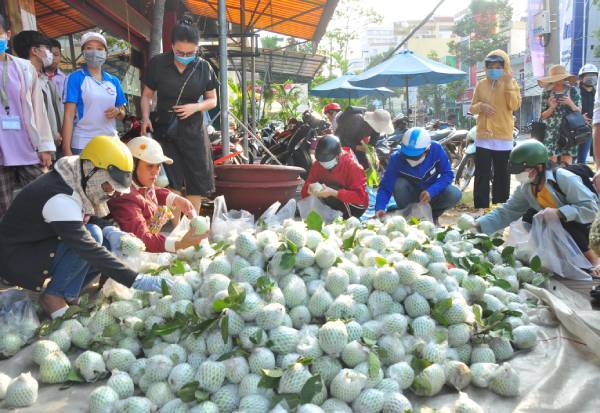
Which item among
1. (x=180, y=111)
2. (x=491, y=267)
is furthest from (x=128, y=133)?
(x=491, y=267)

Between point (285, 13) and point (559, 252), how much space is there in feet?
20.7

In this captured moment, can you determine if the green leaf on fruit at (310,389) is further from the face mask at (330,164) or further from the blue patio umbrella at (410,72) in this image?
the blue patio umbrella at (410,72)

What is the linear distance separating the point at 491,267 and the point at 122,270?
80.3 inches

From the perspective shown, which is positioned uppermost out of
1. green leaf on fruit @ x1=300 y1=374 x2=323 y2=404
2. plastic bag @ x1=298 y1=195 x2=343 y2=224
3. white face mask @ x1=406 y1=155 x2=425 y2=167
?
white face mask @ x1=406 y1=155 x2=425 y2=167

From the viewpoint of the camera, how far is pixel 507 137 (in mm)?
5211

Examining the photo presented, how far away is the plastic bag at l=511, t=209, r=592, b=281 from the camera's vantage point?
3.28m

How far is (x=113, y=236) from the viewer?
279cm

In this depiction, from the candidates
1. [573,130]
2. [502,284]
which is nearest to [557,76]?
[573,130]

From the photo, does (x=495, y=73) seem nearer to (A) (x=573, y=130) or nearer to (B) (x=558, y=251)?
(A) (x=573, y=130)

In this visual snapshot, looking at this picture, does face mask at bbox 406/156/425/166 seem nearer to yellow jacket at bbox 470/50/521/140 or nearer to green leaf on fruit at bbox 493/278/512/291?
yellow jacket at bbox 470/50/521/140

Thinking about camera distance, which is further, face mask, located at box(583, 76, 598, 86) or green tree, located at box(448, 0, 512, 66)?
green tree, located at box(448, 0, 512, 66)

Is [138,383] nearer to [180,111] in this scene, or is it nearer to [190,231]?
[190,231]

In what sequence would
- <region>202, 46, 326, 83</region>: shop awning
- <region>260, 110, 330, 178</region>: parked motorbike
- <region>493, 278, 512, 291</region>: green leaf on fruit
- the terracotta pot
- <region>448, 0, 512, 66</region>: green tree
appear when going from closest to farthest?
<region>493, 278, 512, 291</region>: green leaf on fruit < the terracotta pot < <region>260, 110, 330, 178</region>: parked motorbike < <region>202, 46, 326, 83</region>: shop awning < <region>448, 0, 512, 66</region>: green tree

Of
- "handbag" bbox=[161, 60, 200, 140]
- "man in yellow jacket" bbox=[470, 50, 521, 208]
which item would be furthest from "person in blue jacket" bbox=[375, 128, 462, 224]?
"handbag" bbox=[161, 60, 200, 140]
